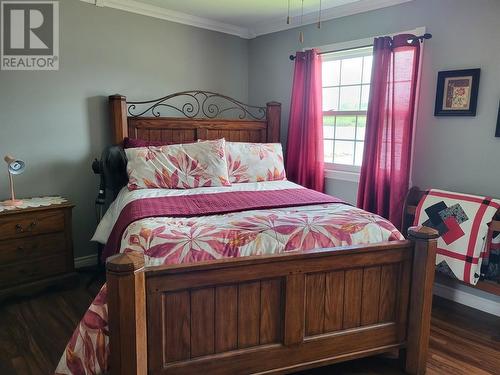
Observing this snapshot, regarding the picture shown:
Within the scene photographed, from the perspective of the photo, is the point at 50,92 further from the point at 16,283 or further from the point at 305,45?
the point at 305,45

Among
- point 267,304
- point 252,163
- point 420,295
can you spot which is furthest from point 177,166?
point 420,295

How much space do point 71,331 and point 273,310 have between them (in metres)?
1.38

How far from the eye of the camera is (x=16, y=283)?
2732 millimetres

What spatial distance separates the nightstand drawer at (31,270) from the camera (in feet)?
8.82

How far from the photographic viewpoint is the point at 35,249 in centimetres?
280

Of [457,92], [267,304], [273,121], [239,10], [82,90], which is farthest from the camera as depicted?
[273,121]

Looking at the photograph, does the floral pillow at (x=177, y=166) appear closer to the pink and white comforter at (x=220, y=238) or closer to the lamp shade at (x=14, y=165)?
the lamp shade at (x=14, y=165)

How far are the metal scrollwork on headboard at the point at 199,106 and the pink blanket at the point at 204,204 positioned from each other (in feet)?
4.52

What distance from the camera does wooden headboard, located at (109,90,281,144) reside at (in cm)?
337

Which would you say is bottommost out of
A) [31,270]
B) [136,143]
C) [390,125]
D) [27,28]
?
[31,270]

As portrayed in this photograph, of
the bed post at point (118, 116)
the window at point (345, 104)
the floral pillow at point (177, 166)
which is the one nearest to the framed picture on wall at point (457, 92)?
the window at point (345, 104)

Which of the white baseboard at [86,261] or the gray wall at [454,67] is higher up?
the gray wall at [454,67]

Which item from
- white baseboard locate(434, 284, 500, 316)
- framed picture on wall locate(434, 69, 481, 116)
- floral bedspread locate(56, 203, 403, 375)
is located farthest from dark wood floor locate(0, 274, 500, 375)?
framed picture on wall locate(434, 69, 481, 116)

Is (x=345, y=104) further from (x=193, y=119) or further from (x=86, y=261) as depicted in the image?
(x=86, y=261)
